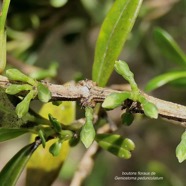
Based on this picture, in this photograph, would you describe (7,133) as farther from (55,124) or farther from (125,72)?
(125,72)

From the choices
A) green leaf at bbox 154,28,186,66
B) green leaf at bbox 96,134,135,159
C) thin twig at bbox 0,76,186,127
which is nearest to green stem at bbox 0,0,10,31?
thin twig at bbox 0,76,186,127

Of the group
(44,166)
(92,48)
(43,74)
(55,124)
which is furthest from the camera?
(92,48)

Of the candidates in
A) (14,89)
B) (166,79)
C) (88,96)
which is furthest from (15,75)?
(166,79)

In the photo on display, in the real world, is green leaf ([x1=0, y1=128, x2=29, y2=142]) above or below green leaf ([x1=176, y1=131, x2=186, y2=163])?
above

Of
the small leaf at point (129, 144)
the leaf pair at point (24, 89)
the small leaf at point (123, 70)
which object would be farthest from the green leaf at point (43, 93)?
the small leaf at point (129, 144)

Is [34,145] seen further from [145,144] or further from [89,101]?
[145,144]

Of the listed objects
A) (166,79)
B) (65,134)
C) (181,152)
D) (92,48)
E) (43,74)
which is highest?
(92,48)

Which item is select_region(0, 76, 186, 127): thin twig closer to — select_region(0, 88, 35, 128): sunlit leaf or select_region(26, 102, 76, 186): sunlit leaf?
select_region(0, 88, 35, 128): sunlit leaf

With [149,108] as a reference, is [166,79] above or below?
above
